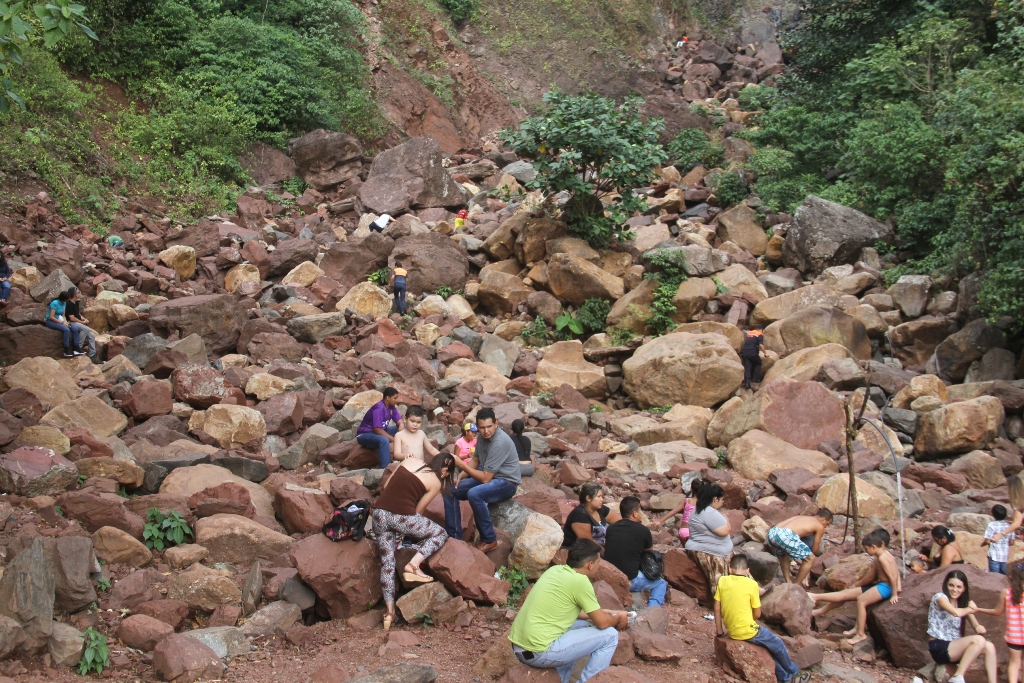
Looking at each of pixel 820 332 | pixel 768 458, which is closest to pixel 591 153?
pixel 820 332

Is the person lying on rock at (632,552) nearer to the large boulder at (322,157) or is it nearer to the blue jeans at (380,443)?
the blue jeans at (380,443)

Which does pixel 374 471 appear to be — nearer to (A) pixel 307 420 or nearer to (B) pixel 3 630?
(A) pixel 307 420

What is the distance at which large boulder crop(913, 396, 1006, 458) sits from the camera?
10.3 meters

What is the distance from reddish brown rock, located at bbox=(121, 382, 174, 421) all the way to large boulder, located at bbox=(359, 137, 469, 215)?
32.0 feet

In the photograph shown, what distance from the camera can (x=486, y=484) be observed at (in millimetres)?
6527

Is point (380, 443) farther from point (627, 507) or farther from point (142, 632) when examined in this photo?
point (142, 632)

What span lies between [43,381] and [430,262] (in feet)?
25.2

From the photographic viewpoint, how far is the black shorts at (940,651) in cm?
571

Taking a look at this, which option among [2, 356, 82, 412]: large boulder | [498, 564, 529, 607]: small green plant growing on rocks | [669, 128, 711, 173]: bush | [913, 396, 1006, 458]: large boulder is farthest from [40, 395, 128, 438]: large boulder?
[669, 128, 711, 173]: bush

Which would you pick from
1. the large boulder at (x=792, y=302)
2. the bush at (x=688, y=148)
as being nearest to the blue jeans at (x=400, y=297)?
Answer: the large boulder at (x=792, y=302)

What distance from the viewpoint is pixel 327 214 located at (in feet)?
60.5

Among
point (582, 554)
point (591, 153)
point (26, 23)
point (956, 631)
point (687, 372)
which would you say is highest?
point (26, 23)

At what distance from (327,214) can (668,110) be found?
1156 centimetres

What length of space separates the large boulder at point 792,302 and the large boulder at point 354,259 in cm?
719
